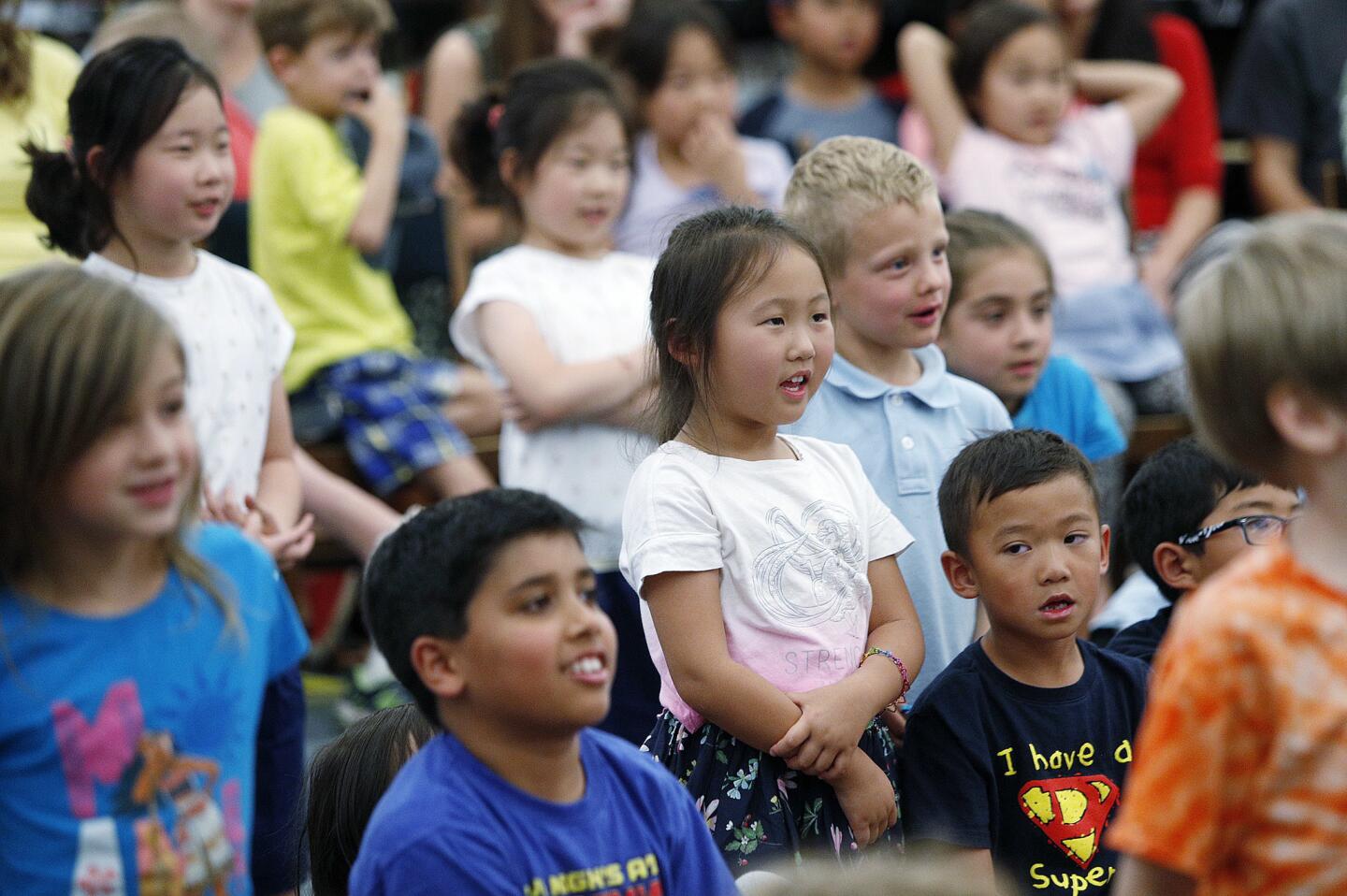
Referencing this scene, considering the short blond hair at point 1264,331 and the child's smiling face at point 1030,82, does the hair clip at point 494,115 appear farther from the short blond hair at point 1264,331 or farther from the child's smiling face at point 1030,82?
the short blond hair at point 1264,331

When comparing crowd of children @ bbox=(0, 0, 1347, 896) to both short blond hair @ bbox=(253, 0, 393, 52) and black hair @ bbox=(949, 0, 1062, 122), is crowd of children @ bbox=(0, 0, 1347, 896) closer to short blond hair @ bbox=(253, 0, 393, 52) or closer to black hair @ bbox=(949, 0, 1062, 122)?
short blond hair @ bbox=(253, 0, 393, 52)

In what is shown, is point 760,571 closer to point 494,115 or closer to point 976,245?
point 976,245

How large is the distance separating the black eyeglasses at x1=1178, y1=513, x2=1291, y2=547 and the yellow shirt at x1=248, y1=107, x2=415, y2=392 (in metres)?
2.22

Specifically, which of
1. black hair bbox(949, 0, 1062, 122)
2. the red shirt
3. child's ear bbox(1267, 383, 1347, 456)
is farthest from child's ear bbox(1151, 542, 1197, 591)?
the red shirt

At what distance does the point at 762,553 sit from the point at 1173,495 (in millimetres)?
843

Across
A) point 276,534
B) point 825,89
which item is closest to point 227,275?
Answer: point 276,534

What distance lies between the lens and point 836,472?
2.60m

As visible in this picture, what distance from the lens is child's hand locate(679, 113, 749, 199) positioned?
444 centimetres

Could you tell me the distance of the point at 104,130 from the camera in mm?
2857

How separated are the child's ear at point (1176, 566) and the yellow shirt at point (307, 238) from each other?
214 cm

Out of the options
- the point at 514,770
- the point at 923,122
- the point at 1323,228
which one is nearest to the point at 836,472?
the point at 514,770

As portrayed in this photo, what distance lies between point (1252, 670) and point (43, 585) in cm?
135

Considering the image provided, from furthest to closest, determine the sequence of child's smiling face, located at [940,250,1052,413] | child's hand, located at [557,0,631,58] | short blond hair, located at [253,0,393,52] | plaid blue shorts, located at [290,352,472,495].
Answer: child's hand, located at [557,0,631,58] < short blond hair, located at [253,0,393,52] < plaid blue shorts, located at [290,352,472,495] < child's smiling face, located at [940,250,1052,413]

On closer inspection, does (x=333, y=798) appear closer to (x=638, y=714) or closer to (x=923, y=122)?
(x=638, y=714)
